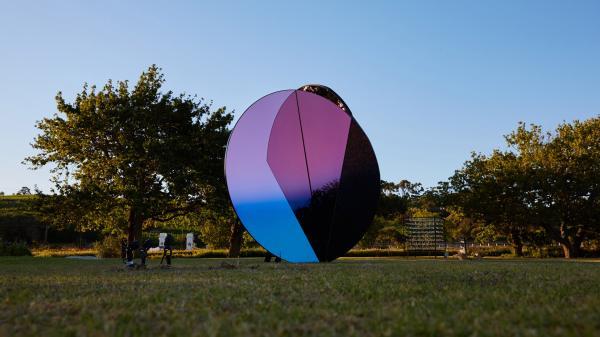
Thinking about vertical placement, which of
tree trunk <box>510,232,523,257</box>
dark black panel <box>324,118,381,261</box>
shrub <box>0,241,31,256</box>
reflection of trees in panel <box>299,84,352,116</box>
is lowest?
shrub <box>0,241,31,256</box>

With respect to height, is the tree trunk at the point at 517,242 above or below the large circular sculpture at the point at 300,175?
below

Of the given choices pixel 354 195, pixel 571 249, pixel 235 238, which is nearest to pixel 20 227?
pixel 235 238

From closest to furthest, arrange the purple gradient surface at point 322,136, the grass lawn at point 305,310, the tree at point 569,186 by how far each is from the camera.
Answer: the grass lawn at point 305,310
the purple gradient surface at point 322,136
the tree at point 569,186

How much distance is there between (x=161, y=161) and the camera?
106 ft

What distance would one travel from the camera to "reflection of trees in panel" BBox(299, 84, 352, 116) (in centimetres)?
2300

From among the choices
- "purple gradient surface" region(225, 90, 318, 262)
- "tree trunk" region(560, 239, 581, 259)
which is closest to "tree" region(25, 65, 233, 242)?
"purple gradient surface" region(225, 90, 318, 262)

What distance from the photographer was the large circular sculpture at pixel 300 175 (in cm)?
2152

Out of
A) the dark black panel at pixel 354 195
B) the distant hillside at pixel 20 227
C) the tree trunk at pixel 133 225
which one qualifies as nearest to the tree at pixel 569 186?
the dark black panel at pixel 354 195

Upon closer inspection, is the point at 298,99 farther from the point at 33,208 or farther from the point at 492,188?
the point at 492,188

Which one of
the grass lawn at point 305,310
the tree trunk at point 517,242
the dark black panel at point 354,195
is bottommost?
the grass lawn at point 305,310

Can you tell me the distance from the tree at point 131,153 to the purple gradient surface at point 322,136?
13373mm

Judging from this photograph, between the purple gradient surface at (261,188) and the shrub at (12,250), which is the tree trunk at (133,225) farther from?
the purple gradient surface at (261,188)

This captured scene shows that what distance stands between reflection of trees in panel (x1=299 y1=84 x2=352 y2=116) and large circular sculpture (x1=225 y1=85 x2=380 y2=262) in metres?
0.30

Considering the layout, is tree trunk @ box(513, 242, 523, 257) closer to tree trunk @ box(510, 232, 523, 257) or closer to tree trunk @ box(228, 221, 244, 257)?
tree trunk @ box(510, 232, 523, 257)
